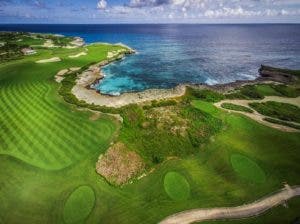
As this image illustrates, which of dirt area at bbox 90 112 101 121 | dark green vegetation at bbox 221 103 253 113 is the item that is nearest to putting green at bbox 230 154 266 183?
dark green vegetation at bbox 221 103 253 113

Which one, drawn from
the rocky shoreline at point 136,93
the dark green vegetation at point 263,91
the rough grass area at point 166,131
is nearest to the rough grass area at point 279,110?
the dark green vegetation at point 263,91

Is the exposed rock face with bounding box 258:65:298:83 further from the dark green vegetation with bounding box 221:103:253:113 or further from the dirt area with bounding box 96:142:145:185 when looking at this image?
the dirt area with bounding box 96:142:145:185

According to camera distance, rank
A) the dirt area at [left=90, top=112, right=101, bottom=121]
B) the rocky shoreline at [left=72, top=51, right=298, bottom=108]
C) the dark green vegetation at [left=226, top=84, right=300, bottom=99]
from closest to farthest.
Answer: the dirt area at [left=90, top=112, right=101, bottom=121]
the rocky shoreline at [left=72, top=51, right=298, bottom=108]
the dark green vegetation at [left=226, top=84, right=300, bottom=99]

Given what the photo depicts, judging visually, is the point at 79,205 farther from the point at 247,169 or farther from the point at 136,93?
the point at 136,93

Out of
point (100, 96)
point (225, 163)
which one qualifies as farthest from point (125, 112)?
point (225, 163)

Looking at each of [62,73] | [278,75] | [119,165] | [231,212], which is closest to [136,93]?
[62,73]

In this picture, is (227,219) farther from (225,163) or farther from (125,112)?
(125,112)
